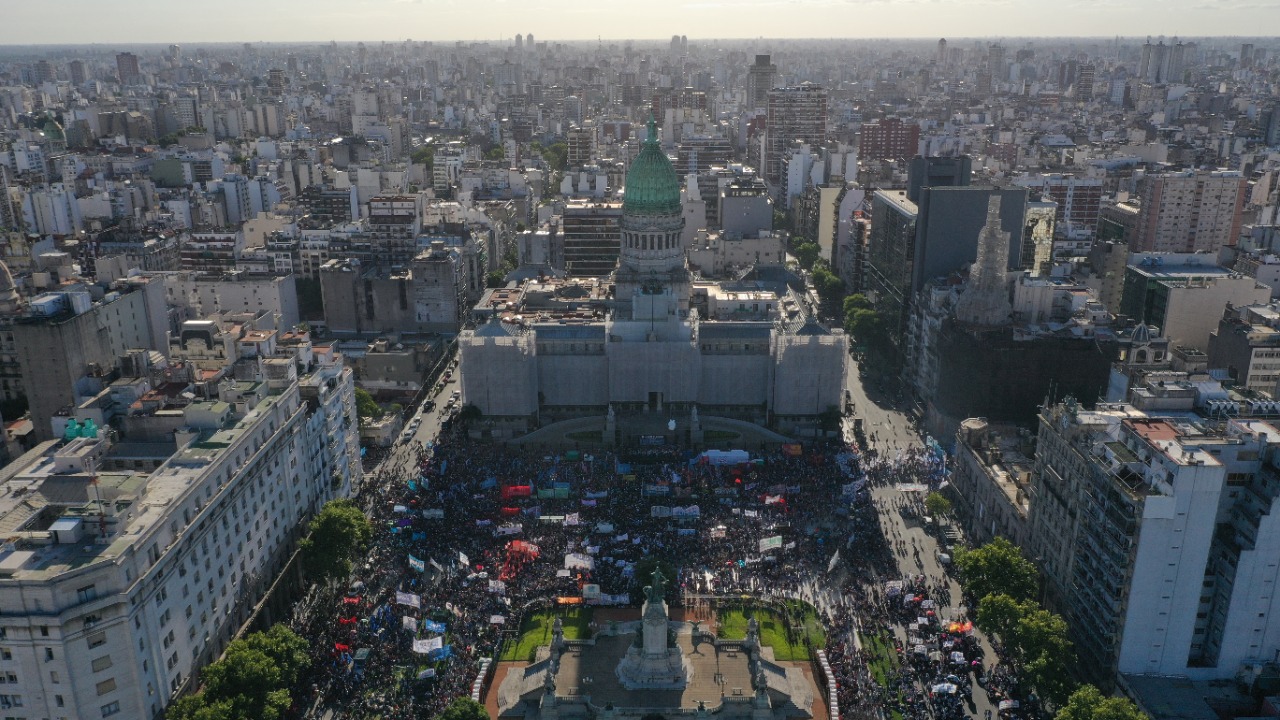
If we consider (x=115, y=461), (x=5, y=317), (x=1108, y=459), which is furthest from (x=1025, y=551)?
(x=5, y=317)

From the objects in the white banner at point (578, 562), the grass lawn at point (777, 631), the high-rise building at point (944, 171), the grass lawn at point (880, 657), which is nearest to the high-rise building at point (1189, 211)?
the high-rise building at point (944, 171)

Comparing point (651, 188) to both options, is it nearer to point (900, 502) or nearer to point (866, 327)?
point (866, 327)

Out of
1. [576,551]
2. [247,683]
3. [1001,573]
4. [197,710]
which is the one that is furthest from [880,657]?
[197,710]

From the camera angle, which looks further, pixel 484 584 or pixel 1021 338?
pixel 1021 338

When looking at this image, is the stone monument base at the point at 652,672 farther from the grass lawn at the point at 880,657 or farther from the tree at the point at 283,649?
the tree at the point at 283,649

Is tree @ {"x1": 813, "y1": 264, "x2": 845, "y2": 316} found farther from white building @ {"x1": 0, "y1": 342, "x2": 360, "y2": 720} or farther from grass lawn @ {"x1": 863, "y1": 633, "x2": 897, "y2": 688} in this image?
white building @ {"x1": 0, "y1": 342, "x2": 360, "y2": 720}

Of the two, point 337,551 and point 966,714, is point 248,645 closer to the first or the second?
point 337,551
